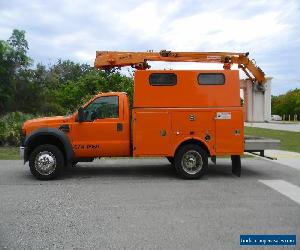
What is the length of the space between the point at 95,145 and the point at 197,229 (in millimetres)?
5003

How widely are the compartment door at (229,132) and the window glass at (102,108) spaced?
2482mm

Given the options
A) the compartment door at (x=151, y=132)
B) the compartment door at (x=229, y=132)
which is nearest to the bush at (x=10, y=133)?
the compartment door at (x=151, y=132)

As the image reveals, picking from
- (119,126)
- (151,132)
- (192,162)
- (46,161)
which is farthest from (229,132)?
(46,161)

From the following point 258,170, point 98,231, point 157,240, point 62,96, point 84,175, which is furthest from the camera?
point 62,96

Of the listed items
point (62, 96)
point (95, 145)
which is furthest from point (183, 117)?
point (62, 96)

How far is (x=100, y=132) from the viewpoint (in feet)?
36.4

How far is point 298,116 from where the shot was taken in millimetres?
93625

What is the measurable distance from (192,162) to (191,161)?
39mm

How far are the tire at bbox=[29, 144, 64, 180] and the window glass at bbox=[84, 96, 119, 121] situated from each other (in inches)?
44.4

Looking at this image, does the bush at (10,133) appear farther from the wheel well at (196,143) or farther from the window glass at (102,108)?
the wheel well at (196,143)

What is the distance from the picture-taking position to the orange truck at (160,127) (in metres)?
11.0

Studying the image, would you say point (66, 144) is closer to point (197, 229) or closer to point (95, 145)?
point (95, 145)

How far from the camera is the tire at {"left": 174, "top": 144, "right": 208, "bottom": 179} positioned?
11.1 m

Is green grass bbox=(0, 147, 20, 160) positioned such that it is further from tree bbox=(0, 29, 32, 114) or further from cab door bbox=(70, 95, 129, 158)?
tree bbox=(0, 29, 32, 114)
